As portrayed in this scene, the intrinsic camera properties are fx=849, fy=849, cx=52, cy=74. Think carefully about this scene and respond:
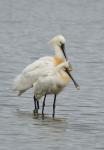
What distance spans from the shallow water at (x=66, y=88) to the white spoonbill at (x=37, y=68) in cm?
42

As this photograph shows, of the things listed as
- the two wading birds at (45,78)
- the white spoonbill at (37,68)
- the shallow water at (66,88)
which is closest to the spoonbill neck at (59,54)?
the white spoonbill at (37,68)

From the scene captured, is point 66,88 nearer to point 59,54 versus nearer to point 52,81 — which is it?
point 59,54

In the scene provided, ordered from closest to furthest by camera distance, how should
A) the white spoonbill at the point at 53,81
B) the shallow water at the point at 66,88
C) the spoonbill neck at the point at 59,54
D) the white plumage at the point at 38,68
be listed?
the shallow water at the point at 66,88 → the white spoonbill at the point at 53,81 → the white plumage at the point at 38,68 → the spoonbill neck at the point at 59,54

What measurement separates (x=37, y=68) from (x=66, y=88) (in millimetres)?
3035

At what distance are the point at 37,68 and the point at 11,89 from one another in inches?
95.8

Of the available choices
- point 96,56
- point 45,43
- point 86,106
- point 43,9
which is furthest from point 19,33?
point 86,106

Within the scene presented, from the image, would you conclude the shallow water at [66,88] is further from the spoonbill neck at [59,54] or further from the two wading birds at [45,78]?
the spoonbill neck at [59,54]

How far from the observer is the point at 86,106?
52.6 feet

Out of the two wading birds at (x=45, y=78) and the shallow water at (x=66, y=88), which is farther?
the two wading birds at (x=45, y=78)

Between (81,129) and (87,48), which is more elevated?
(81,129)

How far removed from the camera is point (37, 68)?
15.2 meters

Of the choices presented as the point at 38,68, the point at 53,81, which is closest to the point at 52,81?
the point at 53,81

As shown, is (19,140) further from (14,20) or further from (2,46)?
(14,20)

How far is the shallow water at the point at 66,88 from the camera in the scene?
42.5 feet
